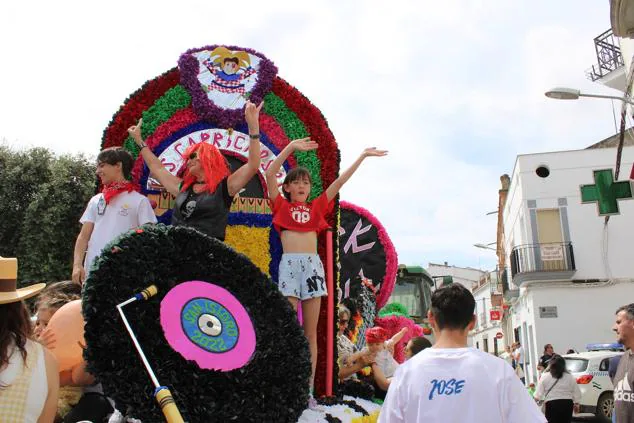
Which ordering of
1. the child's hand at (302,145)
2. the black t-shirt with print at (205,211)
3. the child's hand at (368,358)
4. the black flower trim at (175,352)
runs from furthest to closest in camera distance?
the child's hand at (368,358)
the child's hand at (302,145)
the black t-shirt with print at (205,211)
the black flower trim at (175,352)

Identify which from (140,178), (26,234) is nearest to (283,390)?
(140,178)

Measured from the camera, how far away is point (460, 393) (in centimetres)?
274

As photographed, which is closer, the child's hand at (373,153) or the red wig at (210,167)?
the red wig at (210,167)

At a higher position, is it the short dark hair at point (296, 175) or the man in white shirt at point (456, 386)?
the short dark hair at point (296, 175)

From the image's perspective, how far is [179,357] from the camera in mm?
3617

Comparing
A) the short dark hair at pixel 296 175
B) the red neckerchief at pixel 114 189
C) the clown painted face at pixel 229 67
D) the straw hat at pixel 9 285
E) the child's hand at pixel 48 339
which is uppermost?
the clown painted face at pixel 229 67

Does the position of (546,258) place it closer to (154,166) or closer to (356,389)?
(356,389)

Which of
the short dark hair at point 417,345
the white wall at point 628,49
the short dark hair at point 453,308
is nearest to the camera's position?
the short dark hair at point 453,308

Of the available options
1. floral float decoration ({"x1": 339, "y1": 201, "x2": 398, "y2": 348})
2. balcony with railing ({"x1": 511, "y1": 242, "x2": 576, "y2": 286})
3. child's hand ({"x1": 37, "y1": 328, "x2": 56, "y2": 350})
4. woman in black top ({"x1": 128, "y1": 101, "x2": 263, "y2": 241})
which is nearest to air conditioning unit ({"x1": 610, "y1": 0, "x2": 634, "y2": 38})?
floral float decoration ({"x1": 339, "y1": 201, "x2": 398, "y2": 348})

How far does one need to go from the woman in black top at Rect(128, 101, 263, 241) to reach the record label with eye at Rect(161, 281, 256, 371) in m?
0.77

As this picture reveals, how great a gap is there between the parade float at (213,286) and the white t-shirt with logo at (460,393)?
113cm

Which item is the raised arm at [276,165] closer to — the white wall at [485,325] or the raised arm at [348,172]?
the raised arm at [348,172]

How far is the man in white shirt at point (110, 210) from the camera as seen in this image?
479cm

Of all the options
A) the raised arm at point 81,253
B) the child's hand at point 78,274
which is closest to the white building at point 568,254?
the raised arm at point 81,253
